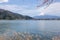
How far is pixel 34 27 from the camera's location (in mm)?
8078

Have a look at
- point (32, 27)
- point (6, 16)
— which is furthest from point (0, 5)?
point (32, 27)

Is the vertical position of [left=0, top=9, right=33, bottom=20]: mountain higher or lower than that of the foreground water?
higher

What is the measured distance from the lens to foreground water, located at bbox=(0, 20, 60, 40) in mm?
8047

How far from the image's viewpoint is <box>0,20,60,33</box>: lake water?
805 centimetres

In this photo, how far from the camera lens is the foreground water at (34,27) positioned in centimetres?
805

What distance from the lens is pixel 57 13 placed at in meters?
8.08

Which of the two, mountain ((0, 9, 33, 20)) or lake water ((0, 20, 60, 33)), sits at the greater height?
mountain ((0, 9, 33, 20))

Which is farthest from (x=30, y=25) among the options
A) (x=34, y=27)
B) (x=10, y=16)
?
(x=10, y=16)

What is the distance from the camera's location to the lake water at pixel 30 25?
8047mm

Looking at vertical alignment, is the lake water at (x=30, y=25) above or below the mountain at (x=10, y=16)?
below

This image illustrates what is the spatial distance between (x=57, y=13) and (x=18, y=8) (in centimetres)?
77

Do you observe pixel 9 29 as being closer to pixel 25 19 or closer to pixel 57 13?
pixel 25 19

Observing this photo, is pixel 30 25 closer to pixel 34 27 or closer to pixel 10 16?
pixel 34 27

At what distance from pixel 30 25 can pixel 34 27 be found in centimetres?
9
